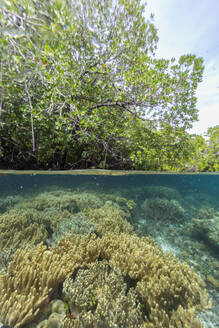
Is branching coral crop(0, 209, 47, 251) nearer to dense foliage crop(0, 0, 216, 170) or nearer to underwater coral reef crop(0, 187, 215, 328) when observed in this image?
underwater coral reef crop(0, 187, 215, 328)

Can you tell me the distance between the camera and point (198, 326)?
2826 mm

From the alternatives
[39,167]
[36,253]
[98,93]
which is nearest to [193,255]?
[36,253]

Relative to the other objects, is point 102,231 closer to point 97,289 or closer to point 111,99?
point 97,289

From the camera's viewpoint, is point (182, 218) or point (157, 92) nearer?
point (157, 92)

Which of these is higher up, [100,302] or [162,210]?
[100,302]

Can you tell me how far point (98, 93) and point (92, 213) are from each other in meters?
6.61

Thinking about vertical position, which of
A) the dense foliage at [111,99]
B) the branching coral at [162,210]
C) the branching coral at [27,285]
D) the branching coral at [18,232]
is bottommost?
the branching coral at [162,210]

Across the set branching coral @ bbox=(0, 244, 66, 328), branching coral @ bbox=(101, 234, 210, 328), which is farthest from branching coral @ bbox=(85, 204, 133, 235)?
branching coral @ bbox=(0, 244, 66, 328)

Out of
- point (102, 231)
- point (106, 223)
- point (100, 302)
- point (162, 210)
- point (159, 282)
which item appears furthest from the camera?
point (162, 210)

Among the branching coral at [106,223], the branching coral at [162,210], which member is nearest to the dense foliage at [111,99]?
the branching coral at [106,223]

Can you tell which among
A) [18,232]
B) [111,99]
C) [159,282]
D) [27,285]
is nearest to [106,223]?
[159,282]

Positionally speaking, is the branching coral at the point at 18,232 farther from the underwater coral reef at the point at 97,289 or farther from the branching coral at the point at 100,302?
the branching coral at the point at 100,302

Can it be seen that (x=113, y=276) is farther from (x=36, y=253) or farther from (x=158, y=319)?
(x=36, y=253)

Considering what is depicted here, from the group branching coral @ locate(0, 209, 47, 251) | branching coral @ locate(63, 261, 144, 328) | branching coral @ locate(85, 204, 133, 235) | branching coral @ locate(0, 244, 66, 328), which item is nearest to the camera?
branching coral @ locate(0, 244, 66, 328)
